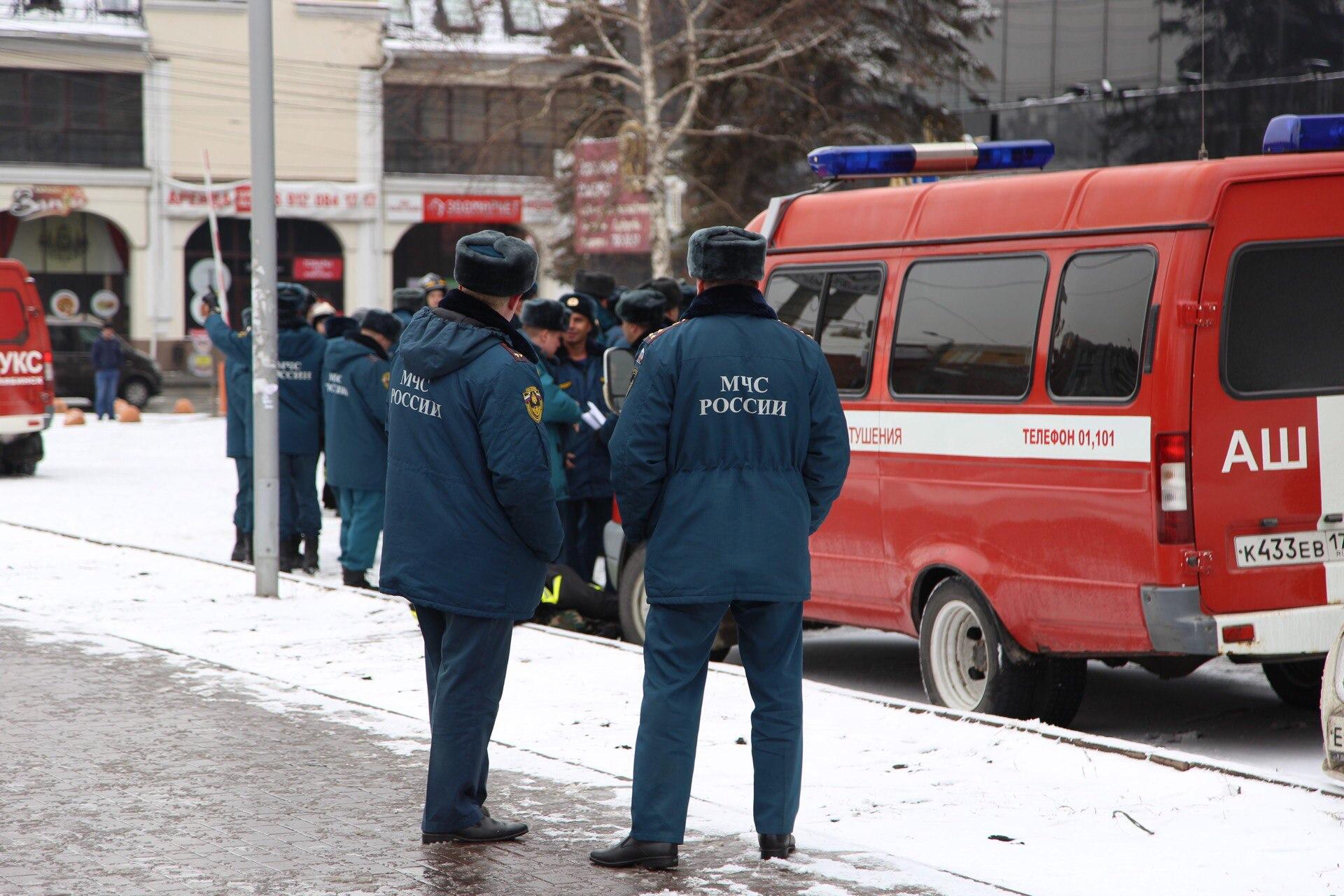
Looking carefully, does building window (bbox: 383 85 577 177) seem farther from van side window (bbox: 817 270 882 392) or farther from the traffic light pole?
van side window (bbox: 817 270 882 392)

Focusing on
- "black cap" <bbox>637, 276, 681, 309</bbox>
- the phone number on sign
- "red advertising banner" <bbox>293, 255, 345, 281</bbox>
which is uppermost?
"red advertising banner" <bbox>293, 255, 345, 281</bbox>

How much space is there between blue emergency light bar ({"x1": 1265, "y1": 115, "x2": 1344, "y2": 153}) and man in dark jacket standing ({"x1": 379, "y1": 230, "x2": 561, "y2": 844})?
3.40 m

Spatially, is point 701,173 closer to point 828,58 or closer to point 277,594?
point 828,58

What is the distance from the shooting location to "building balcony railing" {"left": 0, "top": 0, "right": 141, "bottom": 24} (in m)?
43.5

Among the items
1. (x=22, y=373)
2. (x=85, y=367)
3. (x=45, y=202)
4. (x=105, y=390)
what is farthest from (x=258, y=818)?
(x=45, y=202)

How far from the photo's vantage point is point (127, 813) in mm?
5648

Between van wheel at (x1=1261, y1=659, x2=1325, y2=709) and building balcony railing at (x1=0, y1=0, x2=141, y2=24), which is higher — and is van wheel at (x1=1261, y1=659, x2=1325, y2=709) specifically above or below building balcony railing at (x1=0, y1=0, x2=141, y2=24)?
below

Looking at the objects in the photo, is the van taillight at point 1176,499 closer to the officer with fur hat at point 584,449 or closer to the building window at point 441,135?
the officer with fur hat at point 584,449

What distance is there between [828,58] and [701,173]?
3.00 meters

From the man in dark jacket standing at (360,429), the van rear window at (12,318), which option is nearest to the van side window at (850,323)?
the man in dark jacket standing at (360,429)

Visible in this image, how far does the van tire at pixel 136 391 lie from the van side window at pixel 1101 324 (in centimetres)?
3043

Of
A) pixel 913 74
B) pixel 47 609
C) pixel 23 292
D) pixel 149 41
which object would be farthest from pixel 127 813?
pixel 149 41

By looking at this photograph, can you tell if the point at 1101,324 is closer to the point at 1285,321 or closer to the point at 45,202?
the point at 1285,321

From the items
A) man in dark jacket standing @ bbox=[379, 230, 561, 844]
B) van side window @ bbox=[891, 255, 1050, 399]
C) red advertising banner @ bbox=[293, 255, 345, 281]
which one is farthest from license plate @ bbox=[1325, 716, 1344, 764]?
red advertising banner @ bbox=[293, 255, 345, 281]
